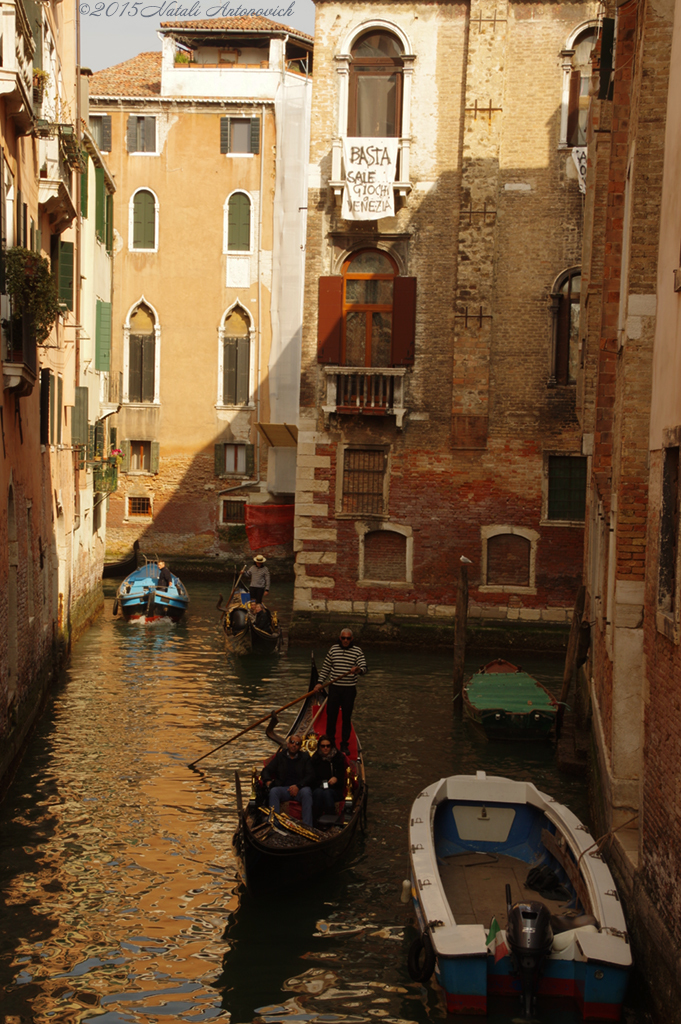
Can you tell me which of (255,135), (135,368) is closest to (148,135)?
(255,135)

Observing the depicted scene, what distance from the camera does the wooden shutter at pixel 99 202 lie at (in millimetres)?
21519

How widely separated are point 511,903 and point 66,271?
1227 cm

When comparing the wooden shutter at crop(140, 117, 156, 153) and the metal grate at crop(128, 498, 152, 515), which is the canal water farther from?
the wooden shutter at crop(140, 117, 156, 153)

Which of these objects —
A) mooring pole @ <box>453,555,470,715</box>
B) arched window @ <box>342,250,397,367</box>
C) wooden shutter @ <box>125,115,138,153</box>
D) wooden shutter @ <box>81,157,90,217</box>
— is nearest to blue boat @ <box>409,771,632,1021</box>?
mooring pole @ <box>453,555,470,715</box>

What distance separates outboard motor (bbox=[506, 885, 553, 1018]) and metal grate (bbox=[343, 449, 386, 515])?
40.7 feet

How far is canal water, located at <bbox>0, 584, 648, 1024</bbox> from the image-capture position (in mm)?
7047

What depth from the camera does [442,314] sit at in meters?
18.2

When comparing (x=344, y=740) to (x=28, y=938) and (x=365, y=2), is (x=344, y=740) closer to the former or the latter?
(x=28, y=938)

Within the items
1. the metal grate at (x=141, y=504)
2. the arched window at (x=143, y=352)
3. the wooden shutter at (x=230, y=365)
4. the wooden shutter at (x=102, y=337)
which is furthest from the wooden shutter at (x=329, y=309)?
the metal grate at (x=141, y=504)

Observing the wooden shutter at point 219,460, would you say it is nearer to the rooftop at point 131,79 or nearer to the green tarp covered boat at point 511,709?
the rooftop at point 131,79

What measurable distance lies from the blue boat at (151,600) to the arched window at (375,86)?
8.90 m

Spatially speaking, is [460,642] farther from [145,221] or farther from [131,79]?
[131,79]

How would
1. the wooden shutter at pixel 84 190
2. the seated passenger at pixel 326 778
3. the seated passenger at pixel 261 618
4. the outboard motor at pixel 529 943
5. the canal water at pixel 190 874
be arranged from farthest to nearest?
the wooden shutter at pixel 84 190 < the seated passenger at pixel 261 618 < the seated passenger at pixel 326 778 < the canal water at pixel 190 874 < the outboard motor at pixel 529 943

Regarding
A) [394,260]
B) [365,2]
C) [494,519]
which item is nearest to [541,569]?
[494,519]
